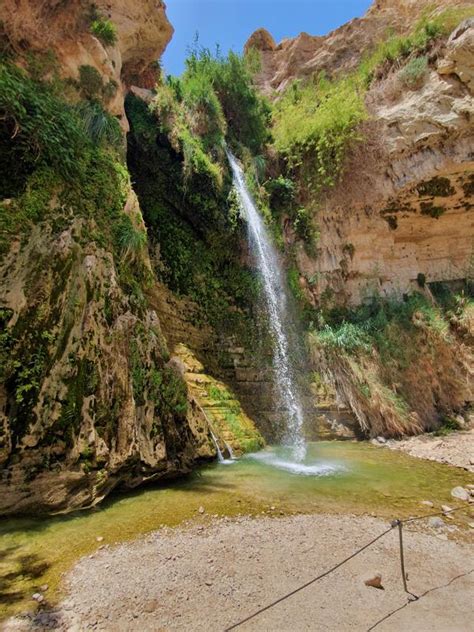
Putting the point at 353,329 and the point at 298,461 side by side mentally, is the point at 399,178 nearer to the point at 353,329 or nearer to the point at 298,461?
the point at 353,329

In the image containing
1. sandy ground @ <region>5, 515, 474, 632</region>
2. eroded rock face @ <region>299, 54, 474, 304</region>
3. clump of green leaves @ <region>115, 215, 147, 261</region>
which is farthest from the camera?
eroded rock face @ <region>299, 54, 474, 304</region>

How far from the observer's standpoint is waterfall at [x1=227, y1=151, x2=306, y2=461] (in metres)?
10.0

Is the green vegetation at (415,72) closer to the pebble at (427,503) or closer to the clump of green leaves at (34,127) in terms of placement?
the clump of green leaves at (34,127)

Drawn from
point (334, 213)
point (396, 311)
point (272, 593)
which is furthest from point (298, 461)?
point (334, 213)

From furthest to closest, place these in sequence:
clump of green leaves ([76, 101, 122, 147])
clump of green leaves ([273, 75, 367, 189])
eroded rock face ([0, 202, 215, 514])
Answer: clump of green leaves ([273, 75, 367, 189])
clump of green leaves ([76, 101, 122, 147])
eroded rock face ([0, 202, 215, 514])

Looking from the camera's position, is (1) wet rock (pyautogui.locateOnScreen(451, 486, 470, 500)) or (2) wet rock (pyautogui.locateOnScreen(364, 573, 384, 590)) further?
(1) wet rock (pyautogui.locateOnScreen(451, 486, 470, 500))

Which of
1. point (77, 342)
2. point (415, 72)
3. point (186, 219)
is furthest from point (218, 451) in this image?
point (415, 72)

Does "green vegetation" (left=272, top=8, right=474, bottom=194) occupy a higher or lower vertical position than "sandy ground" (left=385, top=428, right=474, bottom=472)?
higher

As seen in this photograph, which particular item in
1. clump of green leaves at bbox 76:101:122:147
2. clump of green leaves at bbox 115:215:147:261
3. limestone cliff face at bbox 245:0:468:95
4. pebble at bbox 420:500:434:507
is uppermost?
limestone cliff face at bbox 245:0:468:95

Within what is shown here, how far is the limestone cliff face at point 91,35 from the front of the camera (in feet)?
21.6

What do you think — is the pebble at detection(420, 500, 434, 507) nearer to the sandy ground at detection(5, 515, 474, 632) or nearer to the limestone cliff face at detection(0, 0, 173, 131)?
the sandy ground at detection(5, 515, 474, 632)

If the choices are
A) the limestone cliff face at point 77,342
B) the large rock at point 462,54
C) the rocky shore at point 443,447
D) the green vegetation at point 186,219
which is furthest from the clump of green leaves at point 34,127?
the large rock at point 462,54

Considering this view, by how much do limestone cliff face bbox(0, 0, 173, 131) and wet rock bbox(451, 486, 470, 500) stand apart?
9.80m

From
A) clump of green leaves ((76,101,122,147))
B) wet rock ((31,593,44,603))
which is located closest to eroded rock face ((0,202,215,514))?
wet rock ((31,593,44,603))
